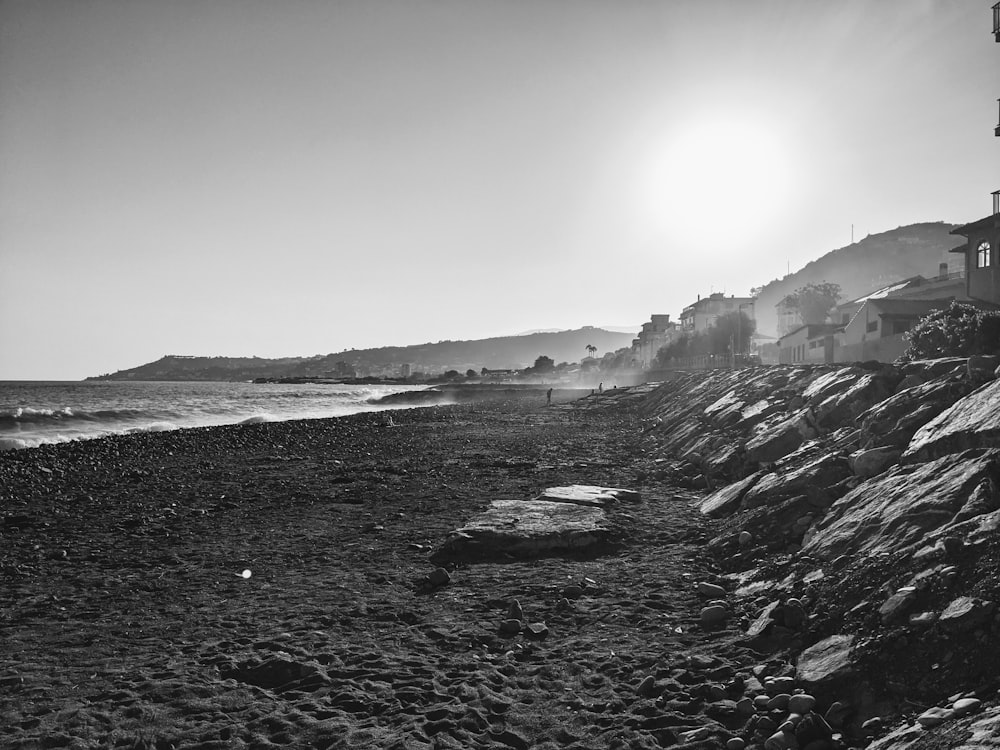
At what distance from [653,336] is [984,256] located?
109836 mm

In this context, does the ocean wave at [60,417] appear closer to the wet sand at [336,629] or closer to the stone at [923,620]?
the wet sand at [336,629]

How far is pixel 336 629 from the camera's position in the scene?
630 cm

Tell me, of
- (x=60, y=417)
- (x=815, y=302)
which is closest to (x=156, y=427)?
(x=60, y=417)

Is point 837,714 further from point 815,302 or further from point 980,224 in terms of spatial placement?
point 815,302

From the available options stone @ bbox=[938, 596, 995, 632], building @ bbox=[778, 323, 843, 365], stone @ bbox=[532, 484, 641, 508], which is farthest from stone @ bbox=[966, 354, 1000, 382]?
building @ bbox=[778, 323, 843, 365]

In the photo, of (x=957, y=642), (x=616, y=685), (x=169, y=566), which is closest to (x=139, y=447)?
(x=169, y=566)

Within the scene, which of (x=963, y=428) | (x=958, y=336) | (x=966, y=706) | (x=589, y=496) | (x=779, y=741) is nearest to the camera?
(x=966, y=706)

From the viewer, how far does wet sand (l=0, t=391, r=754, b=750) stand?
460cm

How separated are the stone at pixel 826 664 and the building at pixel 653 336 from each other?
443 feet

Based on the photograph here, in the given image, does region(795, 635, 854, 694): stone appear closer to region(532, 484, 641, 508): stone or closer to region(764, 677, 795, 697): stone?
region(764, 677, 795, 697): stone

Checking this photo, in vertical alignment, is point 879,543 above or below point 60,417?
below

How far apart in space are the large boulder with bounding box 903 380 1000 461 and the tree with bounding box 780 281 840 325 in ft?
286

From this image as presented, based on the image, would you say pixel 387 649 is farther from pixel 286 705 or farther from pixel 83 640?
pixel 83 640

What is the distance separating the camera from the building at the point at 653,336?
14038cm
